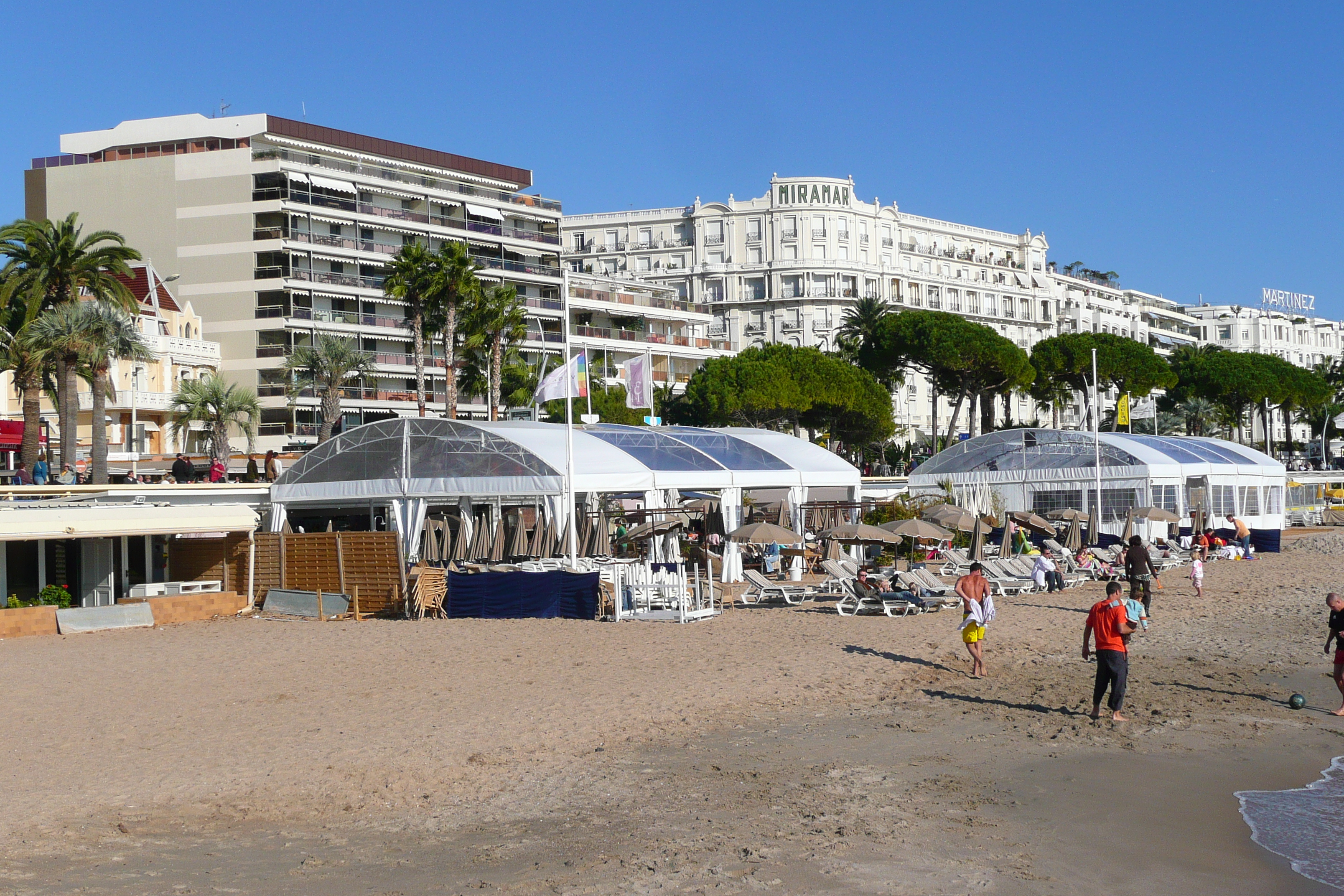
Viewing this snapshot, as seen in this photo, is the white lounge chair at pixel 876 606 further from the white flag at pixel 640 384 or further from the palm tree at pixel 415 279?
the palm tree at pixel 415 279

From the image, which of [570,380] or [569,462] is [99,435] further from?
[570,380]

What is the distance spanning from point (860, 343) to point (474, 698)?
67.4 m

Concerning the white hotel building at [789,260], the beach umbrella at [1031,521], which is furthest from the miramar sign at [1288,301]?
the beach umbrella at [1031,521]

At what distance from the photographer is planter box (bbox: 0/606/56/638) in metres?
23.3

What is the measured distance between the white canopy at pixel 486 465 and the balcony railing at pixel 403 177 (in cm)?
4274

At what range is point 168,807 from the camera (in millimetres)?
10883

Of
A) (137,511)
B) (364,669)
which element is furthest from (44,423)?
(364,669)

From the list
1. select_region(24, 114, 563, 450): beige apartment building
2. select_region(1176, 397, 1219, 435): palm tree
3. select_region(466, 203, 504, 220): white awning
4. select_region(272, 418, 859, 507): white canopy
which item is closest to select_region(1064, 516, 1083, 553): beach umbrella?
select_region(272, 418, 859, 507): white canopy

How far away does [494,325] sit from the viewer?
4822 cm

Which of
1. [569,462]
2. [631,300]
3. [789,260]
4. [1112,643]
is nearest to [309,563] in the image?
[569,462]

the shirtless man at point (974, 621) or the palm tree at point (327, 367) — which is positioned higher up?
the palm tree at point (327, 367)

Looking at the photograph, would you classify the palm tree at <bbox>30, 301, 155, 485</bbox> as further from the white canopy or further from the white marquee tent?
the white marquee tent

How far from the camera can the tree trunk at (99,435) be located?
3450cm

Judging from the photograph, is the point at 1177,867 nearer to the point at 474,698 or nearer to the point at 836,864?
the point at 836,864
